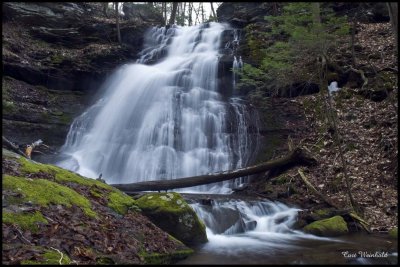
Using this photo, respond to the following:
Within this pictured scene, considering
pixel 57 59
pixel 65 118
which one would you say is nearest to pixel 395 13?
pixel 65 118

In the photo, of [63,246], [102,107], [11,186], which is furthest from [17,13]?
[63,246]

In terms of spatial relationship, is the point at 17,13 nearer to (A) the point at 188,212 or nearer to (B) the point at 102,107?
(B) the point at 102,107

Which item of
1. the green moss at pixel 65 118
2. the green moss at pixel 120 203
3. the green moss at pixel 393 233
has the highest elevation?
the green moss at pixel 65 118

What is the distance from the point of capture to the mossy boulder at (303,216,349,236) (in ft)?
28.2

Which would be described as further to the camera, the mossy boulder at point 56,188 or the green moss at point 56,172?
the green moss at point 56,172

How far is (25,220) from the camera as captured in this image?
4.83 meters

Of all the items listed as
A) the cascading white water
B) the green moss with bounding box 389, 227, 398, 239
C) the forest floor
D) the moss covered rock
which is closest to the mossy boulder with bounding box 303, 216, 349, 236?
the cascading white water

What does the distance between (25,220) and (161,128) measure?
1181cm

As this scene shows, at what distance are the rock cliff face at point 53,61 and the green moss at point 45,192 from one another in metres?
10.9

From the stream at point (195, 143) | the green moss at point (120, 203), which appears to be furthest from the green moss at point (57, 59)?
the green moss at point (120, 203)

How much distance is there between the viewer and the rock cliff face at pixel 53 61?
16.7 metres

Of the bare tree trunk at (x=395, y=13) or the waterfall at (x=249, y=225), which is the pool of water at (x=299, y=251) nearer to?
the waterfall at (x=249, y=225)

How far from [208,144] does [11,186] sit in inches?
418

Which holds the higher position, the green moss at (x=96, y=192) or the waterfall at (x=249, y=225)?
the green moss at (x=96, y=192)
